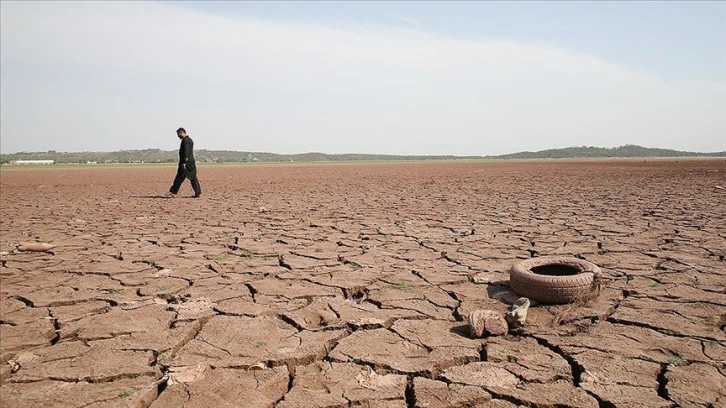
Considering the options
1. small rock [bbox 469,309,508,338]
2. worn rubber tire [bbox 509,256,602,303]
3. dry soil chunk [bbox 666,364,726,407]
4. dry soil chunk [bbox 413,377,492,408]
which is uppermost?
Result: worn rubber tire [bbox 509,256,602,303]

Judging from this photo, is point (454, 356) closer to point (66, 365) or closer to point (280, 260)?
point (66, 365)

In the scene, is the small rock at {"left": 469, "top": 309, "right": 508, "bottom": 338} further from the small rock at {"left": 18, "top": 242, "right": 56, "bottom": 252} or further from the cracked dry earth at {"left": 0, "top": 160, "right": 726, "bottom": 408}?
the small rock at {"left": 18, "top": 242, "right": 56, "bottom": 252}

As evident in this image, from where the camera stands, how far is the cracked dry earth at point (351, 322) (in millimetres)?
1932

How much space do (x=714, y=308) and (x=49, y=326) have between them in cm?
393

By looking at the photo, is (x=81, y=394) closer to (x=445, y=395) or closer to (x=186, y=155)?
(x=445, y=395)

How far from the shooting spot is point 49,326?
2.68m

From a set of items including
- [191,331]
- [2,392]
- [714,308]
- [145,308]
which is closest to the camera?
[2,392]

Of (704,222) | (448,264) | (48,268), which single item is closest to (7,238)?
(48,268)

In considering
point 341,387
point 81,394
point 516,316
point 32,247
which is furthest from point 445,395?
point 32,247

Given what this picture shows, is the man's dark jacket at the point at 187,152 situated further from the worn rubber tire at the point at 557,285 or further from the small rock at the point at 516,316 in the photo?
the small rock at the point at 516,316

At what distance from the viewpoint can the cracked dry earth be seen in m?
1.93

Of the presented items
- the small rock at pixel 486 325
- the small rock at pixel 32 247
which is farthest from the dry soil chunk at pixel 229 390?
the small rock at pixel 32 247

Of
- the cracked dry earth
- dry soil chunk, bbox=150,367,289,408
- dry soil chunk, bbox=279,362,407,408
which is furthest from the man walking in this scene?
dry soil chunk, bbox=279,362,407,408

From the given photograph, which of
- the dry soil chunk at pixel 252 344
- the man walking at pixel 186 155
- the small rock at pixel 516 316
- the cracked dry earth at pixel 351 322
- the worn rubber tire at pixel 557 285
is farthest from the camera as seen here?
the man walking at pixel 186 155
